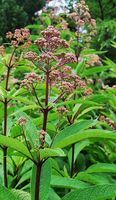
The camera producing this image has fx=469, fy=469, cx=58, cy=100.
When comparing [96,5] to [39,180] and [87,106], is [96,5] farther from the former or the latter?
[39,180]

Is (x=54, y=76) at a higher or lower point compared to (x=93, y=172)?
higher

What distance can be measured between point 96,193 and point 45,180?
0.21 metres

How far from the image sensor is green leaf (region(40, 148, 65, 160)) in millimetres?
1502

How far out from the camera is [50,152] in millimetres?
1543

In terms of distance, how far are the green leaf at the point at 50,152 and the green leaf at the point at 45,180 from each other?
0.08 m

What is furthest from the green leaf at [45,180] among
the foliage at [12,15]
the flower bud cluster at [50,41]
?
the foliage at [12,15]

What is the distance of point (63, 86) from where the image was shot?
1951mm

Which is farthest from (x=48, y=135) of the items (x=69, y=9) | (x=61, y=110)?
(x=69, y=9)

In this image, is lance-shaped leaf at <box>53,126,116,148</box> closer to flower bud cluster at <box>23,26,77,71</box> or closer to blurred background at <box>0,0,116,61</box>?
flower bud cluster at <box>23,26,77,71</box>

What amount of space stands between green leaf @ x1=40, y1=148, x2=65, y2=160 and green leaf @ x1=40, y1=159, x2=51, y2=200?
8 cm

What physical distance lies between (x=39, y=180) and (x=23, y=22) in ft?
64.0

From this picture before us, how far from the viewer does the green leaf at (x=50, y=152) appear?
150 cm

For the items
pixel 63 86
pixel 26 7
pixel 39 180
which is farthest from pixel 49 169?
pixel 26 7

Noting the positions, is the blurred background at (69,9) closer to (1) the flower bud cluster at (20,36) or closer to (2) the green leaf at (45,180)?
(1) the flower bud cluster at (20,36)
